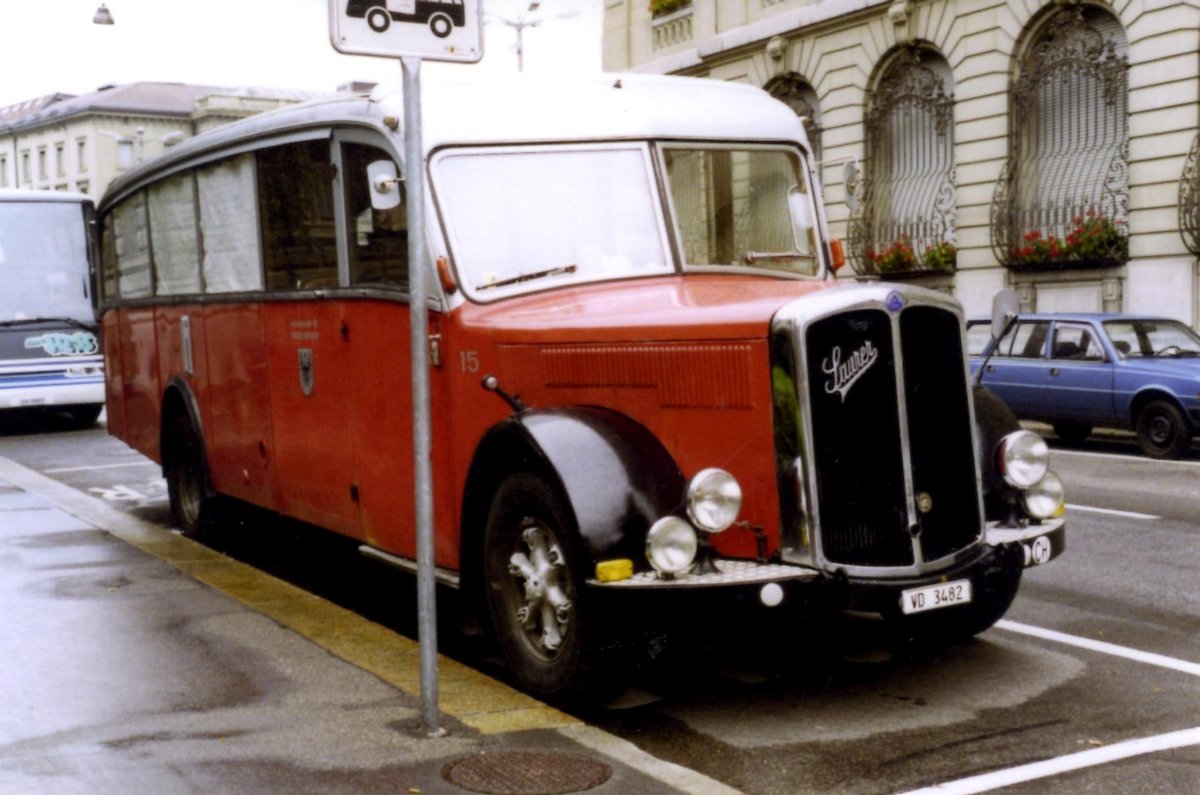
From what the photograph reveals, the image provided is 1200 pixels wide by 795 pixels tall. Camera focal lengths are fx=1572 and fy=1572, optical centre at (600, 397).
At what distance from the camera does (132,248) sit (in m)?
12.4

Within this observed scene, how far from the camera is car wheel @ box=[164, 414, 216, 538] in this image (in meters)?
10.8

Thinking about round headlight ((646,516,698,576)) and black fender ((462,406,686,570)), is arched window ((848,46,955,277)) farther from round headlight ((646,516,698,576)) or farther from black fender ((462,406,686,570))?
round headlight ((646,516,698,576))

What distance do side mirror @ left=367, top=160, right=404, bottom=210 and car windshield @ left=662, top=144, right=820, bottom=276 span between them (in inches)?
51.1

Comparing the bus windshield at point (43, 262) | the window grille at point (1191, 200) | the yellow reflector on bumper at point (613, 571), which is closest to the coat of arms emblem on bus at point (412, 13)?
the yellow reflector on bumper at point (613, 571)

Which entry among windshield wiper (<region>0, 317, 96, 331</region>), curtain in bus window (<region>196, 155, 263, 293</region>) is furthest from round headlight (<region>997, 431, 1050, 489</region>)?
windshield wiper (<region>0, 317, 96, 331</region>)

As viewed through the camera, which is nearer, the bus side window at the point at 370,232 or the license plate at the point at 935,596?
the license plate at the point at 935,596

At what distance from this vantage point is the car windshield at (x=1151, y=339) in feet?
58.5

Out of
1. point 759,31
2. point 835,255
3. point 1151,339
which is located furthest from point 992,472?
point 759,31

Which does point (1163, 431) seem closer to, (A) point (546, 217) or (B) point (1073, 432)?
(B) point (1073, 432)

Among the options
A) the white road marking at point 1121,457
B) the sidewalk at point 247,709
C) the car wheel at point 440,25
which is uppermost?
the car wheel at point 440,25

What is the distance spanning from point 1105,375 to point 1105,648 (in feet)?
35.8

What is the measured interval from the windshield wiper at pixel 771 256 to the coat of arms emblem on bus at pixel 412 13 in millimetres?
2276

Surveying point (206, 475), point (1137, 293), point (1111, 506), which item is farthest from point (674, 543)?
point (1137, 293)

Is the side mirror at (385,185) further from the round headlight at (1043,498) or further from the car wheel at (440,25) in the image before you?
the round headlight at (1043,498)
